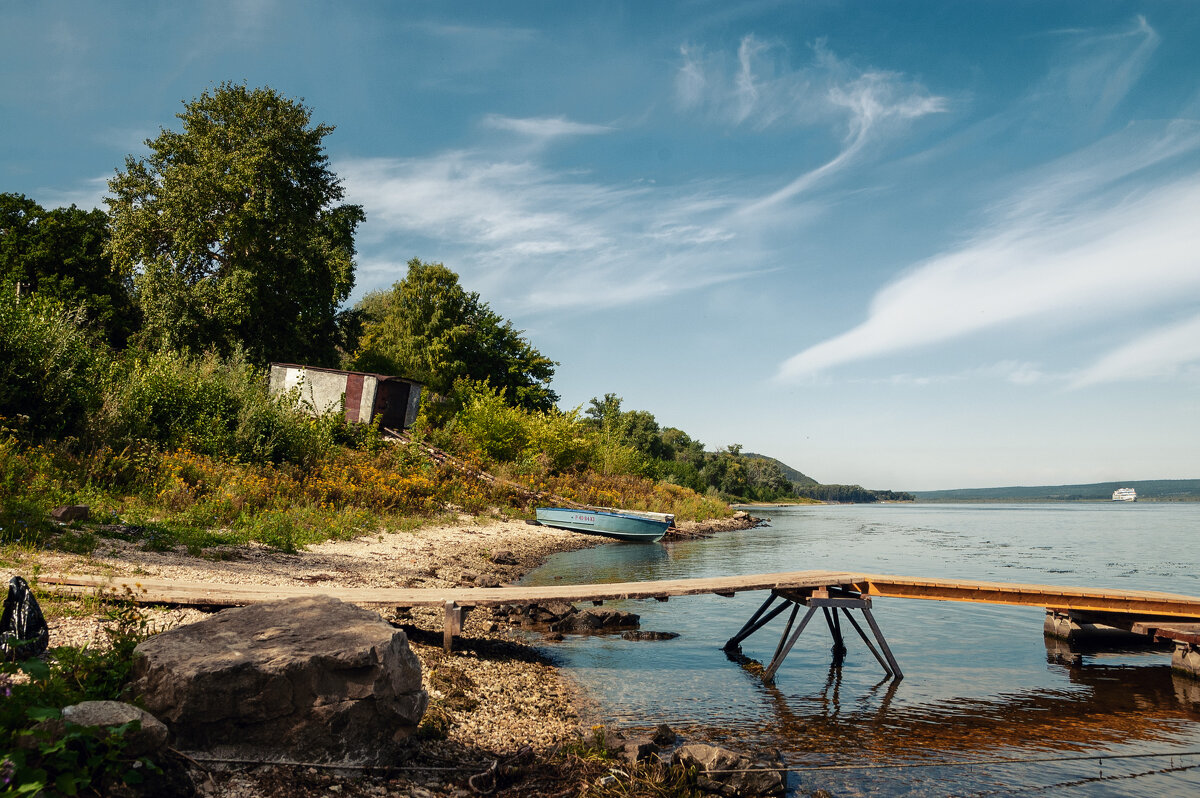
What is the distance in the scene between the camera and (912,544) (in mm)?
37219

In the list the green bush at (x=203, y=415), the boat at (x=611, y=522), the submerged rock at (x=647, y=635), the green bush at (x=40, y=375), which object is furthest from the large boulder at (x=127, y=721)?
the boat at (x=611, y=522)

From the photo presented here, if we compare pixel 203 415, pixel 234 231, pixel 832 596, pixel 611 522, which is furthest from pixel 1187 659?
pixel 234 231

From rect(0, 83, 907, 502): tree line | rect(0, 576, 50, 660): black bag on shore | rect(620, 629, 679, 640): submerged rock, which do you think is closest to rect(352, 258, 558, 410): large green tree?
rect(0, 83, 907, 502): tree line

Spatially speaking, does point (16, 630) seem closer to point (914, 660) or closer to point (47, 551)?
point (47, 551)

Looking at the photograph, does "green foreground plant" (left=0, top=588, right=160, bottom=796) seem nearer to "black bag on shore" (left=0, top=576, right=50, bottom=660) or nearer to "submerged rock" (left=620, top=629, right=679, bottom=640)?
"black bag on shore" (left=0, top=576, right=50, bottom=660)

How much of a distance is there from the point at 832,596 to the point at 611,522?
64.1 feet

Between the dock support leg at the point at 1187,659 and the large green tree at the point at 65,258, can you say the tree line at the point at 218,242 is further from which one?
the dock support leg at the point at 1187,659

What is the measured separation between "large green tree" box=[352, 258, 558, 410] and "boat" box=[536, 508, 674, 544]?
1873 centimetres

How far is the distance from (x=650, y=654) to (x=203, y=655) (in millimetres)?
7549

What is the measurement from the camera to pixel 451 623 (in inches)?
347

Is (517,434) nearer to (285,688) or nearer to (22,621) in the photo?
(22,621)

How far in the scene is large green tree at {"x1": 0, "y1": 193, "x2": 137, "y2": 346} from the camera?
38.2 meters

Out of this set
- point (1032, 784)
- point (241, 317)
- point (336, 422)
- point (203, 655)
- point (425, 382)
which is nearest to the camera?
point (203, 655)

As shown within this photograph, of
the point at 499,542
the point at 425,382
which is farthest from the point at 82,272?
the point at 499,542
